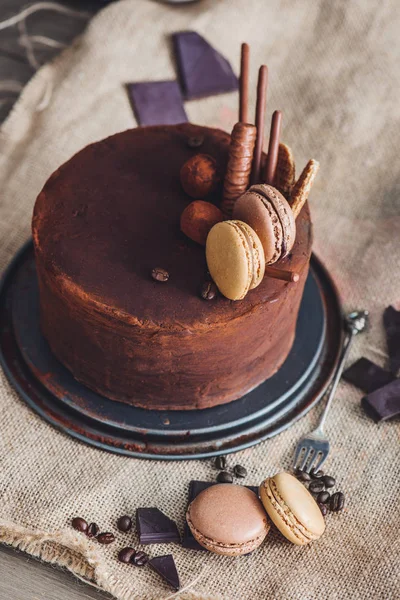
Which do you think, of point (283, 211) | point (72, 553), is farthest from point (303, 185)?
point (72, 553)

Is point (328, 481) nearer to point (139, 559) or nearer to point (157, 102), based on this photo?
point (139, 559)

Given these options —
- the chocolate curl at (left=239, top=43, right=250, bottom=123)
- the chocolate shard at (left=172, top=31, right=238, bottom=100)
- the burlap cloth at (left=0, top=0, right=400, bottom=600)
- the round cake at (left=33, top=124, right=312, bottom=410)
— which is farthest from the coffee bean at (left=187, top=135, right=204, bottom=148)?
the chocolate shard at (left=172, top=31, right=238, bottom=100)

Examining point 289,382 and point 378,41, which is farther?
point 378,41

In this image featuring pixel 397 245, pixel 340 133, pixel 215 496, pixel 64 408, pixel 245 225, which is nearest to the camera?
pixel 245 225

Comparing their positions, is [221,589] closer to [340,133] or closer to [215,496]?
[215,496]

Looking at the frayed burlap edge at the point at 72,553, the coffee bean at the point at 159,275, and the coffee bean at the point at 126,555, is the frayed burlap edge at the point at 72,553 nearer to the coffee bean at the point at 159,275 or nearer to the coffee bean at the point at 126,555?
the coffee bean at the point at 126,555

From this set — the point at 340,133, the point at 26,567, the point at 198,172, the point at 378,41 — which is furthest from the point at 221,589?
the point at 378,41
